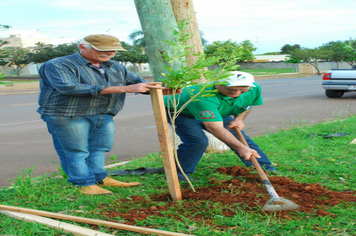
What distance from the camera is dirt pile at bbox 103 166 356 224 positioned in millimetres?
Result: 3449

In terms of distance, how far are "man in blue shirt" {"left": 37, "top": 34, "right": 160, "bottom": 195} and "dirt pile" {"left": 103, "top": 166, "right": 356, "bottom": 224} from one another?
65cm

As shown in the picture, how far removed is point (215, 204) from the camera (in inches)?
141

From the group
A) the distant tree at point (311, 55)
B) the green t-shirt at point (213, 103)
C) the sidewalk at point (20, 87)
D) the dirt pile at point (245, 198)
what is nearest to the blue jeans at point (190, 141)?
the green t-shirt at point (213, 103)

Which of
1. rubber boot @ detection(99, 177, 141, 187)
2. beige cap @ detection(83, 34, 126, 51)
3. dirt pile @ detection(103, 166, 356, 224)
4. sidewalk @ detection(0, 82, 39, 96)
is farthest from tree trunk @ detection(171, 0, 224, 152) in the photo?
sidewalk @ detection(0, 82, 39, 96)

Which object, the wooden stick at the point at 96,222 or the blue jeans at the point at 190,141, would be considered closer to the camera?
the wooden stick at the point at 96,222

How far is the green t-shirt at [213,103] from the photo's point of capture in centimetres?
403

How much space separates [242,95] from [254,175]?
33.8 inches

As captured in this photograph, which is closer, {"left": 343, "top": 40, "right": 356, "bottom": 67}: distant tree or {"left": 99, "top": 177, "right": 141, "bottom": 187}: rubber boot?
{"left": 99, "top": 177, "right": 141, "bottom": 187}: rubber boot

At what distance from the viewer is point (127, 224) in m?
3.24

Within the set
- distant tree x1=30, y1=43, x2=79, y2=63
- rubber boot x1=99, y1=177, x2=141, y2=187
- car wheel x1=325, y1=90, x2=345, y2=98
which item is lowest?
car wheel x1=325, y1=90, x2=345, y2=98

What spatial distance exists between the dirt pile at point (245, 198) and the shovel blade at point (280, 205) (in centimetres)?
4

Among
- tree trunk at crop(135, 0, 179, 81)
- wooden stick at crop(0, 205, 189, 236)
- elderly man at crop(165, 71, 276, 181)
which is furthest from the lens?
tree trunk at crop(135, 0, 179, 81)

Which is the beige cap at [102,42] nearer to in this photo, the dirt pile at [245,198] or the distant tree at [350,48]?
the dirt pile at [245,198]

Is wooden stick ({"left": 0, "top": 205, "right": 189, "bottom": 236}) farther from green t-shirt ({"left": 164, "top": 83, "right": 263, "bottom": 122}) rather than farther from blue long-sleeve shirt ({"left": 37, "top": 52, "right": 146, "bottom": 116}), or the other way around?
green t-shirt ({"left": 164, "top": 83, "right": 263, "bottom": 122})
